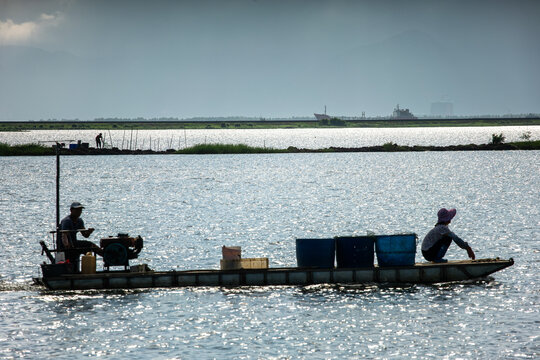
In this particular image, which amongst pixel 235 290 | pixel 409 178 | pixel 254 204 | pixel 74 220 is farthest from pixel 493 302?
pixel 409 178

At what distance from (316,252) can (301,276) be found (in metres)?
1.05

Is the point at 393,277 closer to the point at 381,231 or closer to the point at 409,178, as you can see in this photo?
the point at 381,231

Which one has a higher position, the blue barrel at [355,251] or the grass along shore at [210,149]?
the grass along shore at [210,149]

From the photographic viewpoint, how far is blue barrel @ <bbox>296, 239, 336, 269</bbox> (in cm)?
2908

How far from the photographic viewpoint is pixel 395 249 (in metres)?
29.5

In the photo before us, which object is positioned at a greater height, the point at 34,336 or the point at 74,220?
the point at 74,220

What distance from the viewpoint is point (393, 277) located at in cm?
2958

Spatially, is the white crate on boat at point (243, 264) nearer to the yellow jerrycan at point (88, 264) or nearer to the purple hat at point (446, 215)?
the yellow jerrycan at point (88, 264)

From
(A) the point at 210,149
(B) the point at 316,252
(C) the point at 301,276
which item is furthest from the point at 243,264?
(A) the point at 210,149

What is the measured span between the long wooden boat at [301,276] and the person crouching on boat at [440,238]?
1.88 feet

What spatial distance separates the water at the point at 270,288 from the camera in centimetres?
2283

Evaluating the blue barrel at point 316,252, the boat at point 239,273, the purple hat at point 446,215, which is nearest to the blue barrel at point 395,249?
the boat at point 239,273

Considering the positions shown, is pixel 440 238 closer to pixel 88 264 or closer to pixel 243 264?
pixel 243 264

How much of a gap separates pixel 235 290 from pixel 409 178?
68.8 metres
